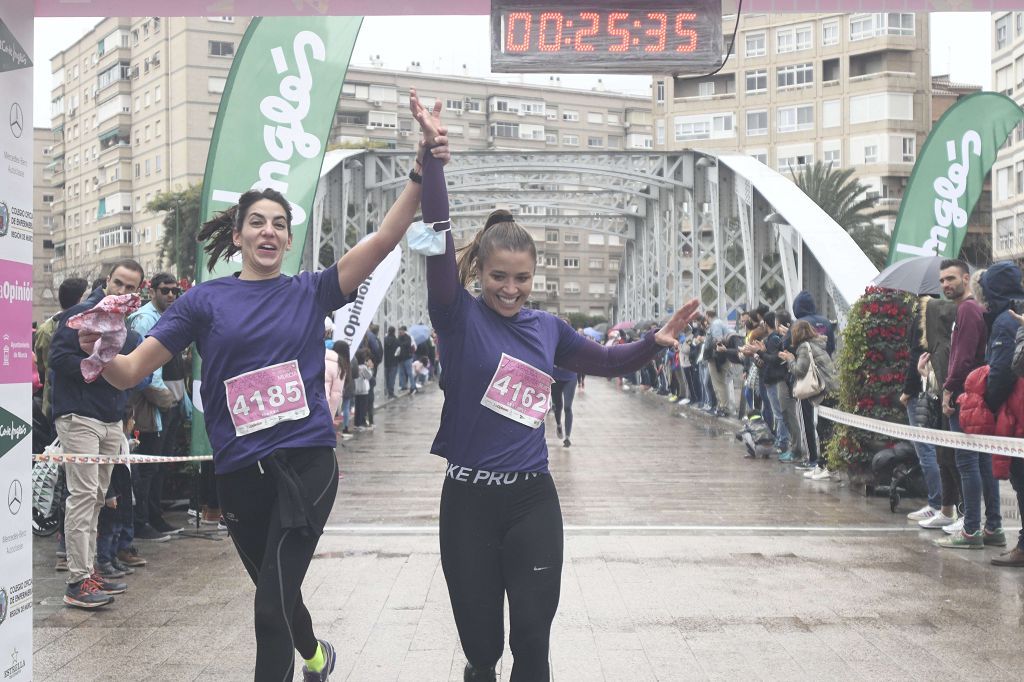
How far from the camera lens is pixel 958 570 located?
7.78 metres

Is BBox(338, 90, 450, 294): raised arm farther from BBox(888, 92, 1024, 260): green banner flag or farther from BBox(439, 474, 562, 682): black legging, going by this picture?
BBox(888, 92, 1024, 260): green banner flag

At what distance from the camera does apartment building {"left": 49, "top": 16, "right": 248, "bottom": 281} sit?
275 feet

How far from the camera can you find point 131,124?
90500 mm

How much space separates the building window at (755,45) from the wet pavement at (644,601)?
70216 mm

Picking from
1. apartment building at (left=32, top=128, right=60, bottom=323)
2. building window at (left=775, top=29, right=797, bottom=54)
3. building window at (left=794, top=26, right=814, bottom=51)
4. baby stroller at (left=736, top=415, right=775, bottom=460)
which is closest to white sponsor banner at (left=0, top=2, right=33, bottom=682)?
baby stroller at (left=736, top=415, right=775, bottom=460)

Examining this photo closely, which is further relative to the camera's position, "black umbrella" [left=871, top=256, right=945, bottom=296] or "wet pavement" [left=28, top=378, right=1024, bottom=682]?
"black umbrella" [left=871, top=256, right=945, bottom=296]

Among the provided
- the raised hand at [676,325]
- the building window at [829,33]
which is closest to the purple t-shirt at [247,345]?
the raised hand at [676,325]

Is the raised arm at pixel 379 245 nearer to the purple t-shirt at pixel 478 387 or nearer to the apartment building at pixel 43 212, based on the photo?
the purple t-shirt at pixel 478 387

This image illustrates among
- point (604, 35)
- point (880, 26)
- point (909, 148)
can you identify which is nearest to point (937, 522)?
point (604, 35)

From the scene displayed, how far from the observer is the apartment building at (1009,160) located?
60969 millimetres

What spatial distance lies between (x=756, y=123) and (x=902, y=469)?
69.9 m

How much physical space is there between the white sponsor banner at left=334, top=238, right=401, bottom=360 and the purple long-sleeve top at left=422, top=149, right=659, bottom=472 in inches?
388

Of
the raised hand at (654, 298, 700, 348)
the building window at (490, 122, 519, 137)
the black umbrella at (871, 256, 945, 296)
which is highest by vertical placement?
the building window at (490, 122, 519, 137)

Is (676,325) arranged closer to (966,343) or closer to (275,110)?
(966,343)
